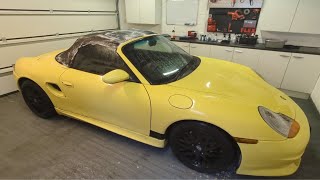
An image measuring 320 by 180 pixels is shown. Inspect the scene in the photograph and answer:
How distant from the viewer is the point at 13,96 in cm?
315

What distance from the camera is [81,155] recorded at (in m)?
1.85

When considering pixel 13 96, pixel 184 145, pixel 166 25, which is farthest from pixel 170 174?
pixel 166 25

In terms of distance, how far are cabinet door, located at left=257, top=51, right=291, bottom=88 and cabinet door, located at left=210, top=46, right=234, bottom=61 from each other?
0.53 metres

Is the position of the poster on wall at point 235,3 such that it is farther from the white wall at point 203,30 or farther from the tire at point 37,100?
the tire at point 37,100

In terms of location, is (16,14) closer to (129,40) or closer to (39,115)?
(39,115)

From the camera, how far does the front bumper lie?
128cm

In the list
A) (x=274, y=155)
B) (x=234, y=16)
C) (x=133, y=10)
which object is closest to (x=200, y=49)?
(x=234, y=16)

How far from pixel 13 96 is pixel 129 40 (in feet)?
8.52

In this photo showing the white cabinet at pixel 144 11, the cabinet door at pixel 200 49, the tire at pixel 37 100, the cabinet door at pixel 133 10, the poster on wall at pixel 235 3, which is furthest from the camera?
the cabinet door at pixel 133 10

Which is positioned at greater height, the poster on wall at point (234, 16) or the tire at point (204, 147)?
the poster on wall at point (234, 16)

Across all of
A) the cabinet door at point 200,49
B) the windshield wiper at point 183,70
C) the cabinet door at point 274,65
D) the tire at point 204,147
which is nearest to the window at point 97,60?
the windshield wiper at point 183,70

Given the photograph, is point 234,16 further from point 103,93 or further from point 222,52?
point 103,93

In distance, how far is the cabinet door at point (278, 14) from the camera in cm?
298

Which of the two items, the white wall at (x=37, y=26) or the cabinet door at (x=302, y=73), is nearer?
the cabinet door at (x=302, y=73)
